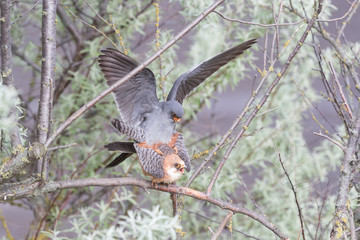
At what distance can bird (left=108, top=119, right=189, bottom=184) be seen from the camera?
50.4 inches

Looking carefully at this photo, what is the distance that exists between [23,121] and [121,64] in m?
1.11

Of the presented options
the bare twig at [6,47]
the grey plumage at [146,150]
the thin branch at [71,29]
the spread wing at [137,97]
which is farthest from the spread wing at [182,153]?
the thin branch at [71,29]

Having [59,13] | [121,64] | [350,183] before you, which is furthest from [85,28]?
[350,183]

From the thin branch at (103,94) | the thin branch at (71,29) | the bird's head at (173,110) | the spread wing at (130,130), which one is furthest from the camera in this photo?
the thin branch at (71,29)

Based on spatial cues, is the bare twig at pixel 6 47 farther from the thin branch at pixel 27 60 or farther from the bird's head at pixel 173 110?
the thin branch at pixel 27 60

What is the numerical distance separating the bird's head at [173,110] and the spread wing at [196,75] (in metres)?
0.05

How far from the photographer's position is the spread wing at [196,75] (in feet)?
4.70

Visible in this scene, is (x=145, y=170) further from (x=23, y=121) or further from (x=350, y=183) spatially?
(x=23, y=121)

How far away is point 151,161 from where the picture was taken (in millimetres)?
1318

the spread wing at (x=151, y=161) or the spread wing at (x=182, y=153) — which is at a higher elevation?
the spread wing at (x=182, y=153)

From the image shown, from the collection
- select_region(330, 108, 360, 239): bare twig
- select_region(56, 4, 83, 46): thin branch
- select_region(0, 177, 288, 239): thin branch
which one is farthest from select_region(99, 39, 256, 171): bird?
select_region(56, 4, 83, 46): thin branch

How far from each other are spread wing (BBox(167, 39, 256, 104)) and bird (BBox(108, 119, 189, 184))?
166 millimetres

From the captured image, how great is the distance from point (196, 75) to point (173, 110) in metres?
0.17

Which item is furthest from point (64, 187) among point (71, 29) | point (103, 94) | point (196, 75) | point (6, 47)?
point (71, 29)
